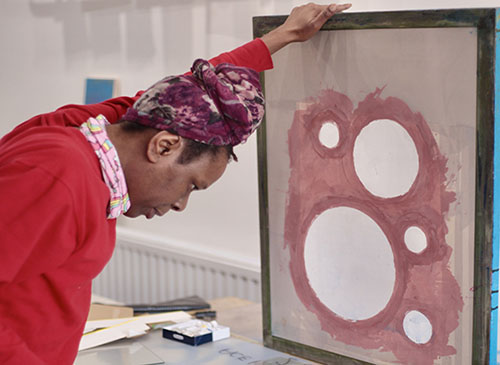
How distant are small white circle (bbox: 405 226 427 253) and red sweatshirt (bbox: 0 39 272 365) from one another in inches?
21.4

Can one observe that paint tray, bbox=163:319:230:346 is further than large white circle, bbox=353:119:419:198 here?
Yes

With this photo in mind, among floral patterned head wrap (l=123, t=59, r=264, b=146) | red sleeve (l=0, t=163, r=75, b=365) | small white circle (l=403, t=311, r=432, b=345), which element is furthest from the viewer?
small white circle (l=403, t=311, r=432, b=345)

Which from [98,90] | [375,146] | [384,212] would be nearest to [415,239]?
[384,212]

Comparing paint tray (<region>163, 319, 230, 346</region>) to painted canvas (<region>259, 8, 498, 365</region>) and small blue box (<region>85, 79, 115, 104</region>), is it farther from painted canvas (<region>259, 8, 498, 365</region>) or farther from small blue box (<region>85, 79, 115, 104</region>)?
small blue box (<region>85, 79, 115, 104</region>)

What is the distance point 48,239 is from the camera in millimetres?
986

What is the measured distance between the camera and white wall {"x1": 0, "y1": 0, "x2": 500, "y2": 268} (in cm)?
258

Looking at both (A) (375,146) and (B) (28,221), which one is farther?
(A) (375,146)

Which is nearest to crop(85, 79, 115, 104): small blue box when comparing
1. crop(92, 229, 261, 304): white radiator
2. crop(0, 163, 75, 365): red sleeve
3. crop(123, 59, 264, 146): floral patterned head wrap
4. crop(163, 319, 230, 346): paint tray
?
crop(92, 229, 261, 304): white radiator

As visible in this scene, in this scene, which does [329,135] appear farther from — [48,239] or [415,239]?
[48,239]

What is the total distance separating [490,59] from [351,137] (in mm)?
322

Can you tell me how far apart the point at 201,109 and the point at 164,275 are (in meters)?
1.98

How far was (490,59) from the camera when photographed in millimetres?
1144

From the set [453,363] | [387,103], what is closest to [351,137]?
[387,103]

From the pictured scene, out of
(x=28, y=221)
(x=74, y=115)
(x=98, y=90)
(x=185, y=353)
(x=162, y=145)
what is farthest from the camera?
(x=98, y=90)
